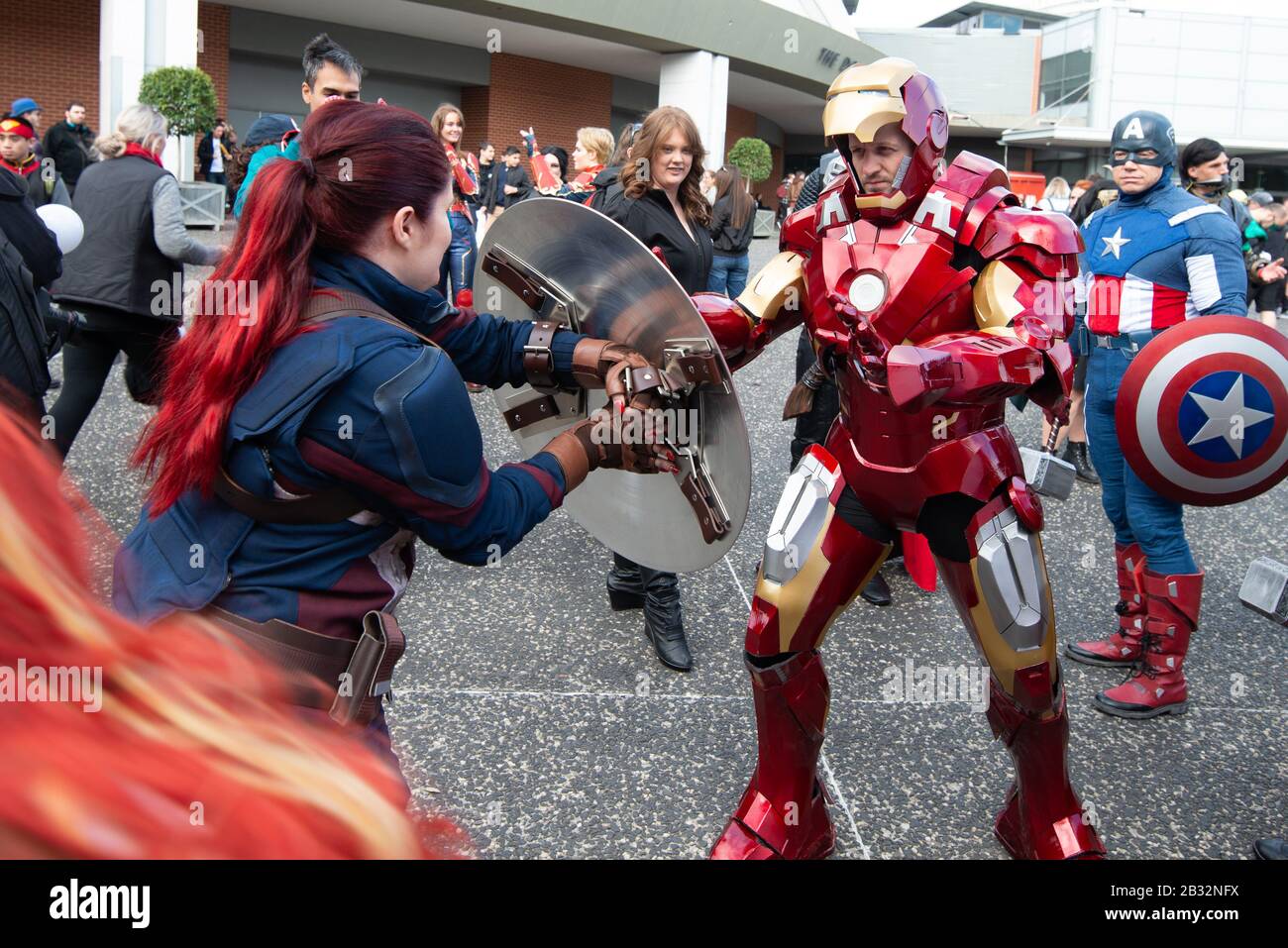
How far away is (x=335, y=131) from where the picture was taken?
5.11 ft

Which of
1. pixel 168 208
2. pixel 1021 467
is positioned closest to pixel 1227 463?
pixel 1021 467

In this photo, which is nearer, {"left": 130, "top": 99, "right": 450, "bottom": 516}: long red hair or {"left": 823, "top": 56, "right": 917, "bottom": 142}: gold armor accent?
{"left": 130, "top": 99, "right": 450, "bottom": 516}: long red hair

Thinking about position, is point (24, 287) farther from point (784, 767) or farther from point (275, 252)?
point (784, 767)

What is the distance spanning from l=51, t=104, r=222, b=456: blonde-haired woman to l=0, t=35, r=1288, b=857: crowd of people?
0.01m

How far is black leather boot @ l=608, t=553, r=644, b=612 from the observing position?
4.02 metres

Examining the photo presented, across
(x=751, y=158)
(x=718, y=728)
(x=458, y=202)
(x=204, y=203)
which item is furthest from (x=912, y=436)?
(x=751, y=158)

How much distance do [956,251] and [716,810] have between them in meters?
1.51

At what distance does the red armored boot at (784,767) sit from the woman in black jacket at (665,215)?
3.34 ft

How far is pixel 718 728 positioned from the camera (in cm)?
322

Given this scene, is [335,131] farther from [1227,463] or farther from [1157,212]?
[1157,212]

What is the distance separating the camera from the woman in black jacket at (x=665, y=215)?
3.62 metres

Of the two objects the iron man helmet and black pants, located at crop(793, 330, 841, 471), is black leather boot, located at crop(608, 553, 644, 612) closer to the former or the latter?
black pants, located at crop(793, 330, 841, 471)

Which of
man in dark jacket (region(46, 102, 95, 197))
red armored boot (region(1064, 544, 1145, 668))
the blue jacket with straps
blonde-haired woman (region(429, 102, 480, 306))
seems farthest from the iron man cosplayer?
Answer: man in dark jacket (region(46, 102, 95, 197))

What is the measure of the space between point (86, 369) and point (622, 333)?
3.06 m
